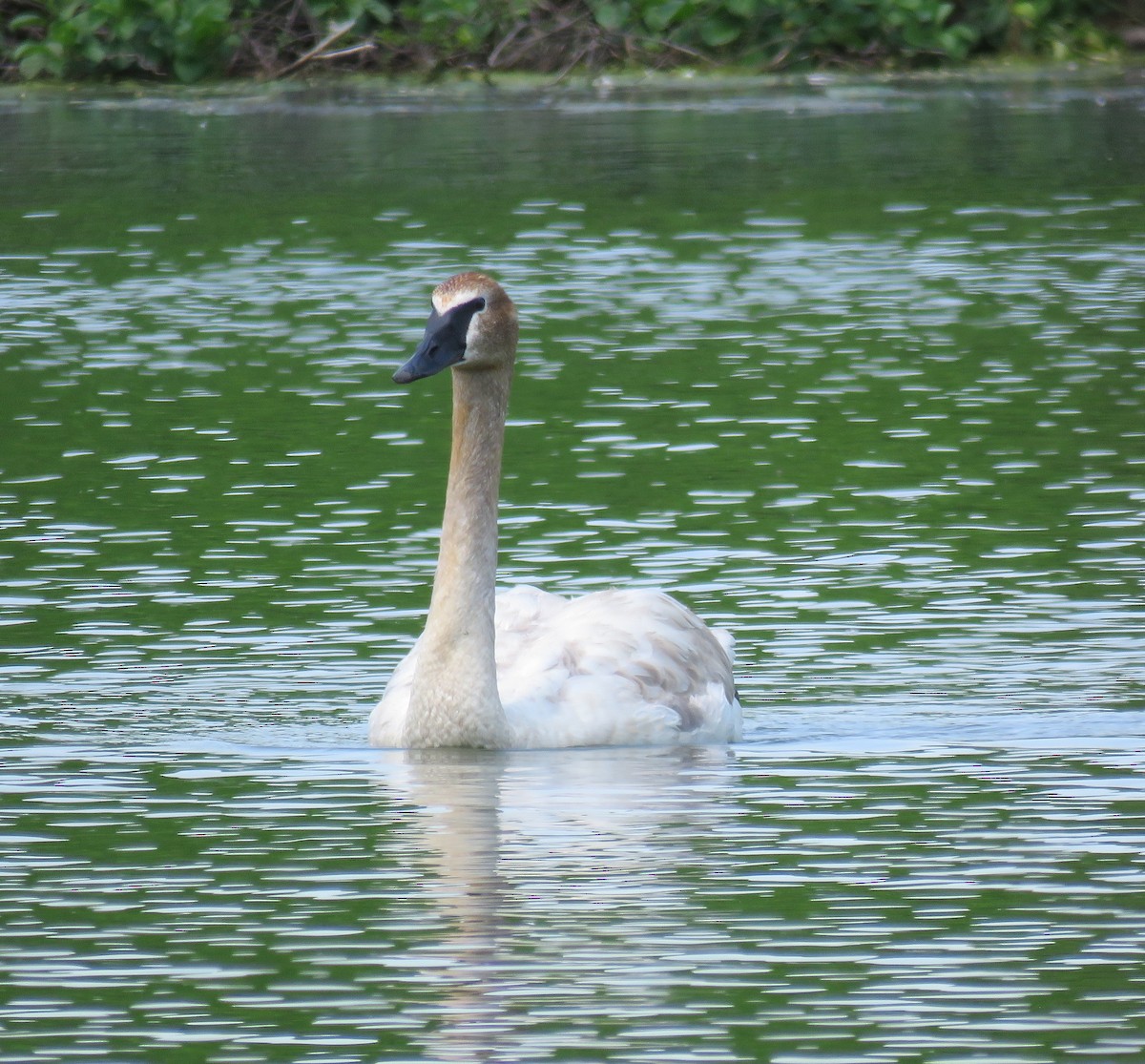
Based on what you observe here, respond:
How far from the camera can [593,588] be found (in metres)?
11.2

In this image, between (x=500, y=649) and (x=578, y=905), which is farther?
(x=500, y=649)

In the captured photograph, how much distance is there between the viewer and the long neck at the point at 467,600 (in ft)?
29.2

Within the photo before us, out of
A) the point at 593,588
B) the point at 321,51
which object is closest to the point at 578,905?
the point at 593,588

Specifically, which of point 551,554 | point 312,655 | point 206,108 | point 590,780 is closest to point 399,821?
point 590,780

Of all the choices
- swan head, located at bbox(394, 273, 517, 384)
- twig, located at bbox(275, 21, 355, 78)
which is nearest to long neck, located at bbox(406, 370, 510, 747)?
swan head, located at bbox(394, 273, 517, 384)

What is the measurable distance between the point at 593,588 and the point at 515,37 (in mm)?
23952

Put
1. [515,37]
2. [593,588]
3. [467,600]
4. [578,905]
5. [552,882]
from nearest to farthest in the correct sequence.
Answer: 1. [578,905]
2. [552,882]
3. [467,600]
4. [593,588]
5. [515,37]

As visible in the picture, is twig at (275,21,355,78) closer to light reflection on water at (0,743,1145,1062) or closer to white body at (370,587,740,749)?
white body at (370,587,740,749)

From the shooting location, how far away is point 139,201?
77.3 feet

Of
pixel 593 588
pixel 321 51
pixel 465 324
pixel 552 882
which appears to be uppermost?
pixel 465 324

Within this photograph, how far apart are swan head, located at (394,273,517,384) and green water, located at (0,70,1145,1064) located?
1252 millimetres

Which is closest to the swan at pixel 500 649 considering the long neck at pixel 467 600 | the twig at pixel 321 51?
the long neck at pixel 467 600

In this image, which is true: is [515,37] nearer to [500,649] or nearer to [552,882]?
[500,649]

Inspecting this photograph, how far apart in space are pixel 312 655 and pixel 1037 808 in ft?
10.4
